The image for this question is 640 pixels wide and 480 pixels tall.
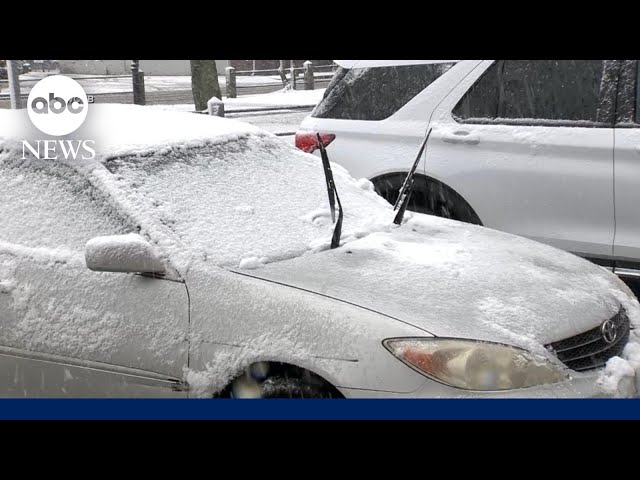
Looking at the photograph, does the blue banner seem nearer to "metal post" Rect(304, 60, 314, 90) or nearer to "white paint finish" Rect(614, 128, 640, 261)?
"white paint finish" Rect(614, 128, 640, 261)

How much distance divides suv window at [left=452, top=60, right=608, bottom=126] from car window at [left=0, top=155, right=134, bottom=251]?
2.09 metres

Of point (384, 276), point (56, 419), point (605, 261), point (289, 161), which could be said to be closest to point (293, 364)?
point (384, 276)

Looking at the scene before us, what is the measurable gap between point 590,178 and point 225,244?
1877mm

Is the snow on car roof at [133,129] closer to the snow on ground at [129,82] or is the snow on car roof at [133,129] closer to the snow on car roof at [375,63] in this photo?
the snow on ground at [129,82]

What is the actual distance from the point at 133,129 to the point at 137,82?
44 centimetres

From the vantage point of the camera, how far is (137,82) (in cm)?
359

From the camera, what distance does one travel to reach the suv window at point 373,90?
4059mm

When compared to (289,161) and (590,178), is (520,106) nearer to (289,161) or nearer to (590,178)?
(590,178)

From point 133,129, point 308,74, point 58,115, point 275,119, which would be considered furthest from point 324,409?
point 308,74

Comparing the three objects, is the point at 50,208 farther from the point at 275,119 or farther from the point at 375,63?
the point at 375,63

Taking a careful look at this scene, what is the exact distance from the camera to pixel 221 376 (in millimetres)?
2691

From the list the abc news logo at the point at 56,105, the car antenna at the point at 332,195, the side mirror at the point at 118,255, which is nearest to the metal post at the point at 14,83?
the abc news logo at the point at 56,105

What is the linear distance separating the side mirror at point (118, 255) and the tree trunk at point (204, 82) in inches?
43.4

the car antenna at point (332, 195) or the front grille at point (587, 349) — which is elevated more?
the car antenna at point (332, 195)
